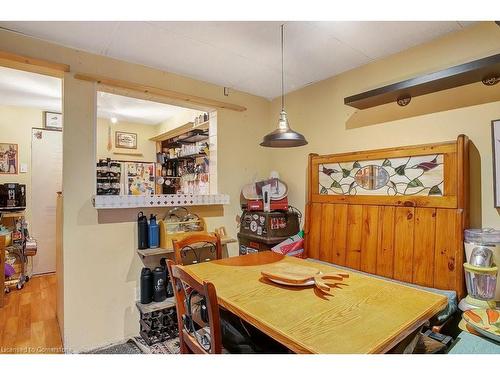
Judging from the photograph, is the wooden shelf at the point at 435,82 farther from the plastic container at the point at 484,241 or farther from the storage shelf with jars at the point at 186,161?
the storage shelf with jars at the point at 186,161

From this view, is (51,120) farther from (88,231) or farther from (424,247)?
(424,247)

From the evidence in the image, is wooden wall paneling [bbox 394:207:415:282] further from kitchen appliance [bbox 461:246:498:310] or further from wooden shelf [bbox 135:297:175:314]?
wooden shelf [bbox 135:297:175:314]

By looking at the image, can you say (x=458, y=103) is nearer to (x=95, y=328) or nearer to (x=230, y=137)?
(x=230, y=137)

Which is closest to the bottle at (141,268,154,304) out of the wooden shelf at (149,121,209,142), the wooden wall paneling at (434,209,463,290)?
the wooden shelf at (149,121,209,142)

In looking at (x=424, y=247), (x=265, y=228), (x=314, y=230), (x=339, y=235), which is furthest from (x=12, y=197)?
(x=424, y=247)

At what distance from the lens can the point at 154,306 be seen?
7.35ft

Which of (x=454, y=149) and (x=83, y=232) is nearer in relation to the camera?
(x=454, y=149)

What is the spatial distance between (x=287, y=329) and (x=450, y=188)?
154cm

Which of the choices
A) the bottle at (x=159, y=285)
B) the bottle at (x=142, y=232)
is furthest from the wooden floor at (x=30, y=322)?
the bottle at (x=142, y=232)

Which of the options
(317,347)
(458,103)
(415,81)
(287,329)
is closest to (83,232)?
(287,329)

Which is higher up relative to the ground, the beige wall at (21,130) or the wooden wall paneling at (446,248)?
the beige wall at (21,130)

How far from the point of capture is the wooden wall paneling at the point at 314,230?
257cm

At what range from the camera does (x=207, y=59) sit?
7.54 feet

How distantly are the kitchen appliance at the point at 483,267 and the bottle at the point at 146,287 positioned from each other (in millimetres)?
2173
